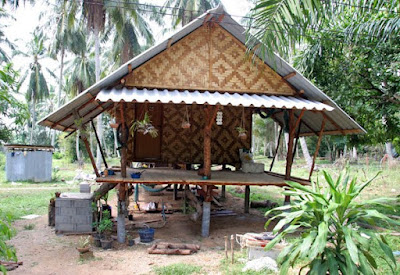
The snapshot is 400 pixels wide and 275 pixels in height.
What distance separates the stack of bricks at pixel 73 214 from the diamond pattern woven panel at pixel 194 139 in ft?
9.70

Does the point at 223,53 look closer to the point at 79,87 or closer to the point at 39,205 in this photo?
the point at 39,205

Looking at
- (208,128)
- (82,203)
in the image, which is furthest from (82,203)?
(208,128)

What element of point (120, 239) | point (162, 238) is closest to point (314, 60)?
point (162, 238)

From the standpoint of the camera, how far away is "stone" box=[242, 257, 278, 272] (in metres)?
5.76

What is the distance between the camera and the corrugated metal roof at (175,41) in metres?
7.92

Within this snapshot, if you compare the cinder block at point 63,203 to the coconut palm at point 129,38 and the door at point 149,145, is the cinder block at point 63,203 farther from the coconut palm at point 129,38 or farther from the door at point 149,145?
the coconut palm at point 129,38

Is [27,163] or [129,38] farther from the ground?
[129,38]

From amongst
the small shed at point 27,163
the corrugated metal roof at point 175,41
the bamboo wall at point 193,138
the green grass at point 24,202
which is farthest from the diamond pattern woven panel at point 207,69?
the small shed at point 27,163

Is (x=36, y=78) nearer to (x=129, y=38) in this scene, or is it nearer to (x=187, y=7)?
(x=129, y=38)

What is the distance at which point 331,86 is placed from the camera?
35.8 feet

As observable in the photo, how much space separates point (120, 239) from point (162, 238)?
1.00m

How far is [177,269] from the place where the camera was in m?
5.93

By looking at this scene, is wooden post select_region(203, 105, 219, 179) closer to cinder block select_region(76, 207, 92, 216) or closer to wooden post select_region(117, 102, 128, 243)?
wooden post select_region(117, 102, 128, 243)

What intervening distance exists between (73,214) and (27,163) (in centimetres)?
1187
